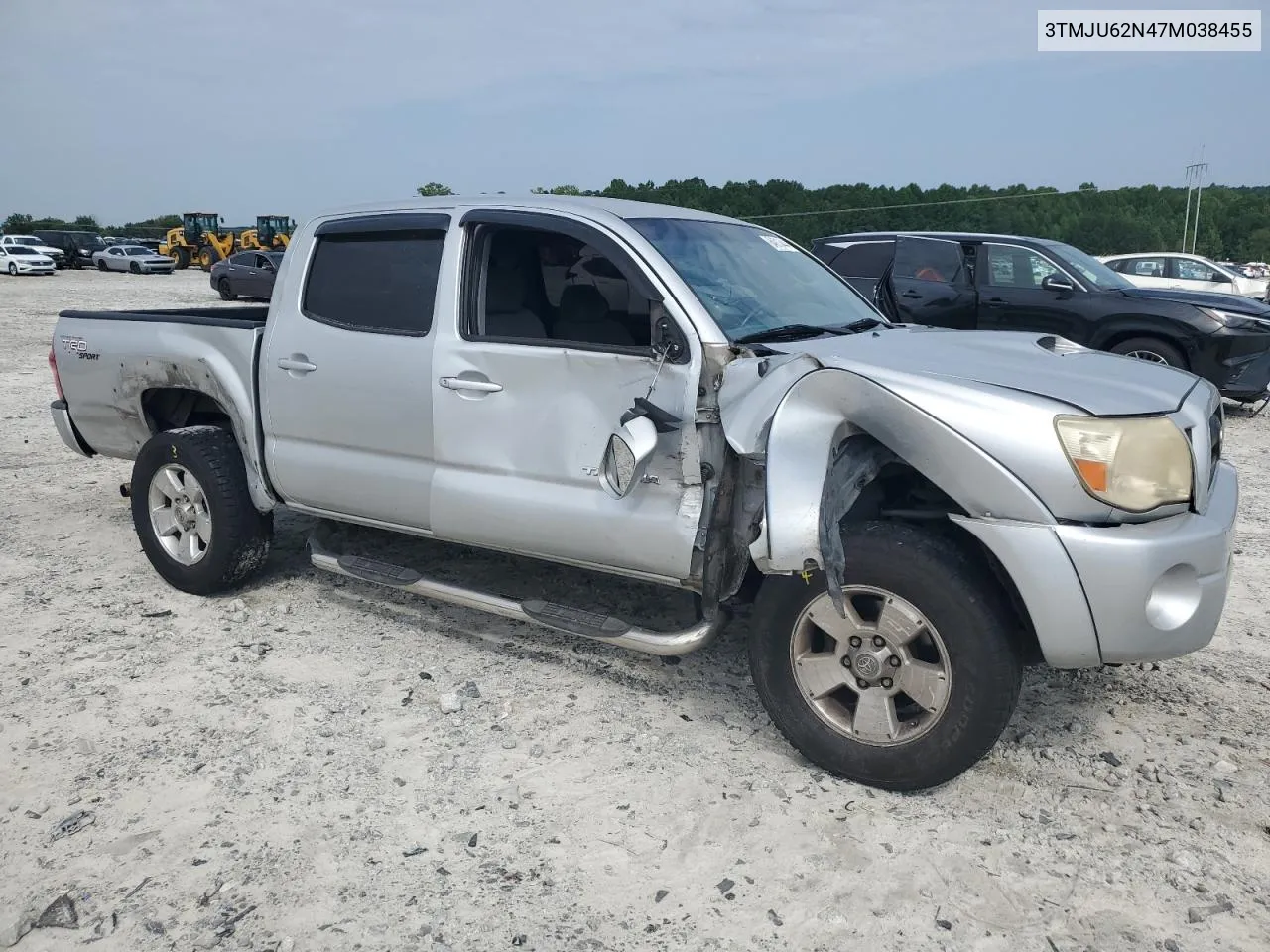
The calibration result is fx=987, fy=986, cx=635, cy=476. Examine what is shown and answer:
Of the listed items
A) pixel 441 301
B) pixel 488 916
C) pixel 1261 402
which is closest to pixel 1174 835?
pixel 488 916

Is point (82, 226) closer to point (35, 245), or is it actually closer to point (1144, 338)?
point (35, 245)

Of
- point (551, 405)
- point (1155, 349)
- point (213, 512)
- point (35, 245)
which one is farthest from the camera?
point (35, 245)

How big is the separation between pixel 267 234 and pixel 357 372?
4094 cm

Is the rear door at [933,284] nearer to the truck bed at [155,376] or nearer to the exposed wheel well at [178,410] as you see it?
the truck bed at [155,376]

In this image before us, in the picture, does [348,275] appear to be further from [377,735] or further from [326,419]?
[377,735]

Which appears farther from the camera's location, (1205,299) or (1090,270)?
(1090,270)

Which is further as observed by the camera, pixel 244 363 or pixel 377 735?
pixel 244 363

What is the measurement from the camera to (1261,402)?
1073 cm

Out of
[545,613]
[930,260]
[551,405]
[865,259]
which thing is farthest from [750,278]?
[865,259]

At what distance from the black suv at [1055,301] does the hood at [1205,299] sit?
0.05ft

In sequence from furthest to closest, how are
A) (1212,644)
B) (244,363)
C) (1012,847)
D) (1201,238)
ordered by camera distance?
(1201,238) → (244,363) → (1212,644) → (1012,847)

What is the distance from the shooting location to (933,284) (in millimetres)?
10062

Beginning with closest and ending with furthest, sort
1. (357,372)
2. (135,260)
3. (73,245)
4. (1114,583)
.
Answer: (1114,583) → (357,372) → (135,260) → (73,245)

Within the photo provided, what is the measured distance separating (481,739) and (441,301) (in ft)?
5.70
